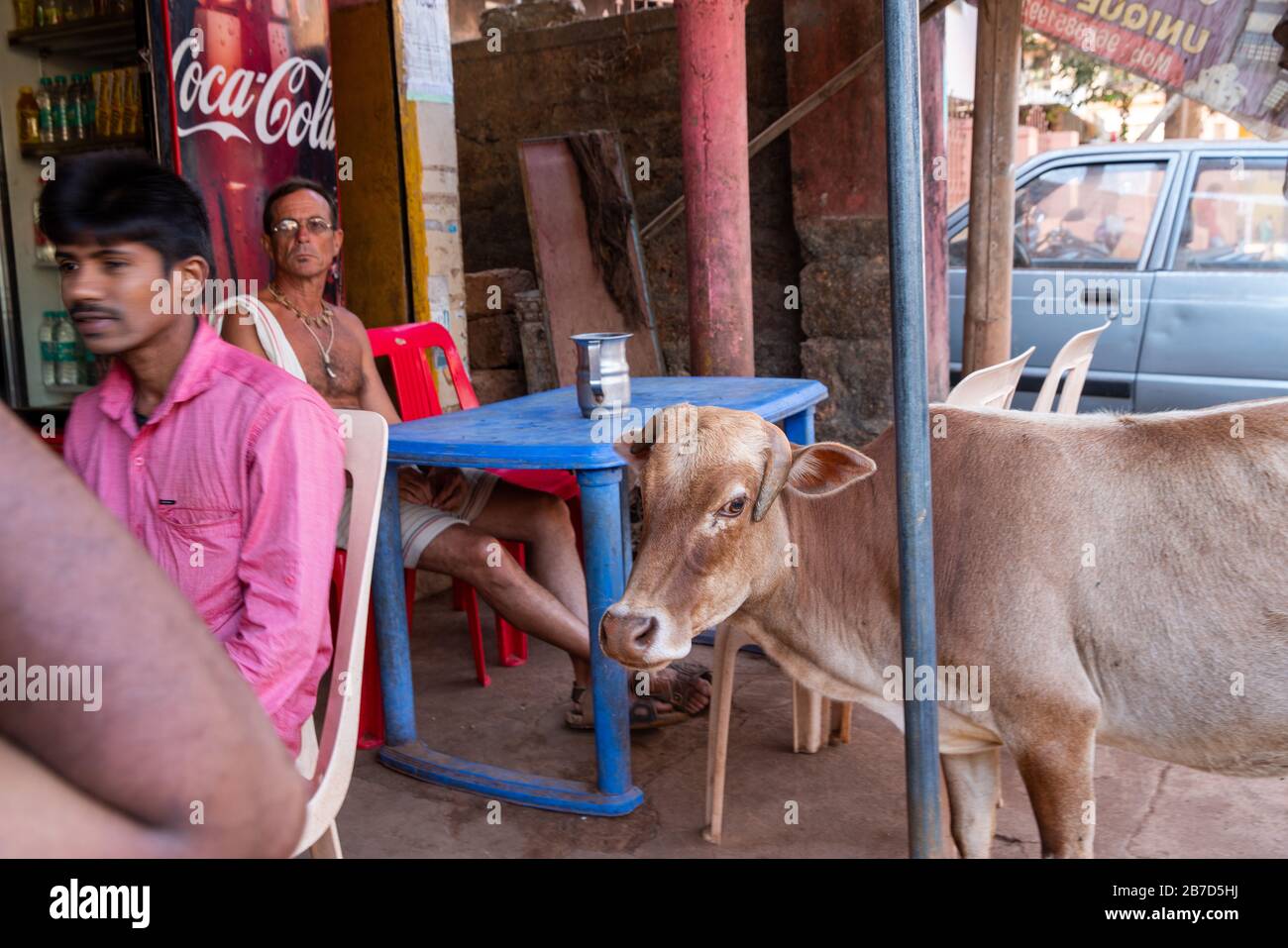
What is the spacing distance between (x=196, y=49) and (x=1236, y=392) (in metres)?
5.18

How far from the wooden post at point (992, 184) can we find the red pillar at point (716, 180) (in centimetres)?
104

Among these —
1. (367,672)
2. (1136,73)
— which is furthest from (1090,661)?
(1136,73)

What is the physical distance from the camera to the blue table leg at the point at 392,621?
11.2 ft

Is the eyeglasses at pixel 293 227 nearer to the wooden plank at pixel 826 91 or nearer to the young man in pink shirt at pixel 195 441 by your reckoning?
the young man in pink shirt at pixel 195 441

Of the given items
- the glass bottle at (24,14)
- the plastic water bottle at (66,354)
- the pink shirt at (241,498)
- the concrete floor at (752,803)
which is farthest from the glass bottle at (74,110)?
the pink shirt at (241,498)

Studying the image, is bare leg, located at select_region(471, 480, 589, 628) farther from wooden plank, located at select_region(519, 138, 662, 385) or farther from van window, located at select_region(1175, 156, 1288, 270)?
van window, located at select_region(1175, 156, 1288, 270)

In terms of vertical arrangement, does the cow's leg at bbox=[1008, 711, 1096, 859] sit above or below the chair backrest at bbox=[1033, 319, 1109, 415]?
below

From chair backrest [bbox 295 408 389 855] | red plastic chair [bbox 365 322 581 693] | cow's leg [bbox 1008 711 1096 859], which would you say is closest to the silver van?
red plastic chair [bbox 365 322 581 693]

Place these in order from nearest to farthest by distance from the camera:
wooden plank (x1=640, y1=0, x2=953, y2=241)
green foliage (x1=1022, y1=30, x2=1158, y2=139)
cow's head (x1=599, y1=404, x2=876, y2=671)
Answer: cow's head (x1=599, y1=404, x2=876, y2=671) → wooden plank (x1=640, y1=0, x2=953, y2=241) → green foliage (x1=1022, y1=30, x2=1158, y2=139)

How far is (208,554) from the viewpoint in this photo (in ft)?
6.97

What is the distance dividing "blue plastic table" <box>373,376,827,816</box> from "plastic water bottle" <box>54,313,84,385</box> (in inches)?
113

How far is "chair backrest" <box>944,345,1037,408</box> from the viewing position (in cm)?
334
